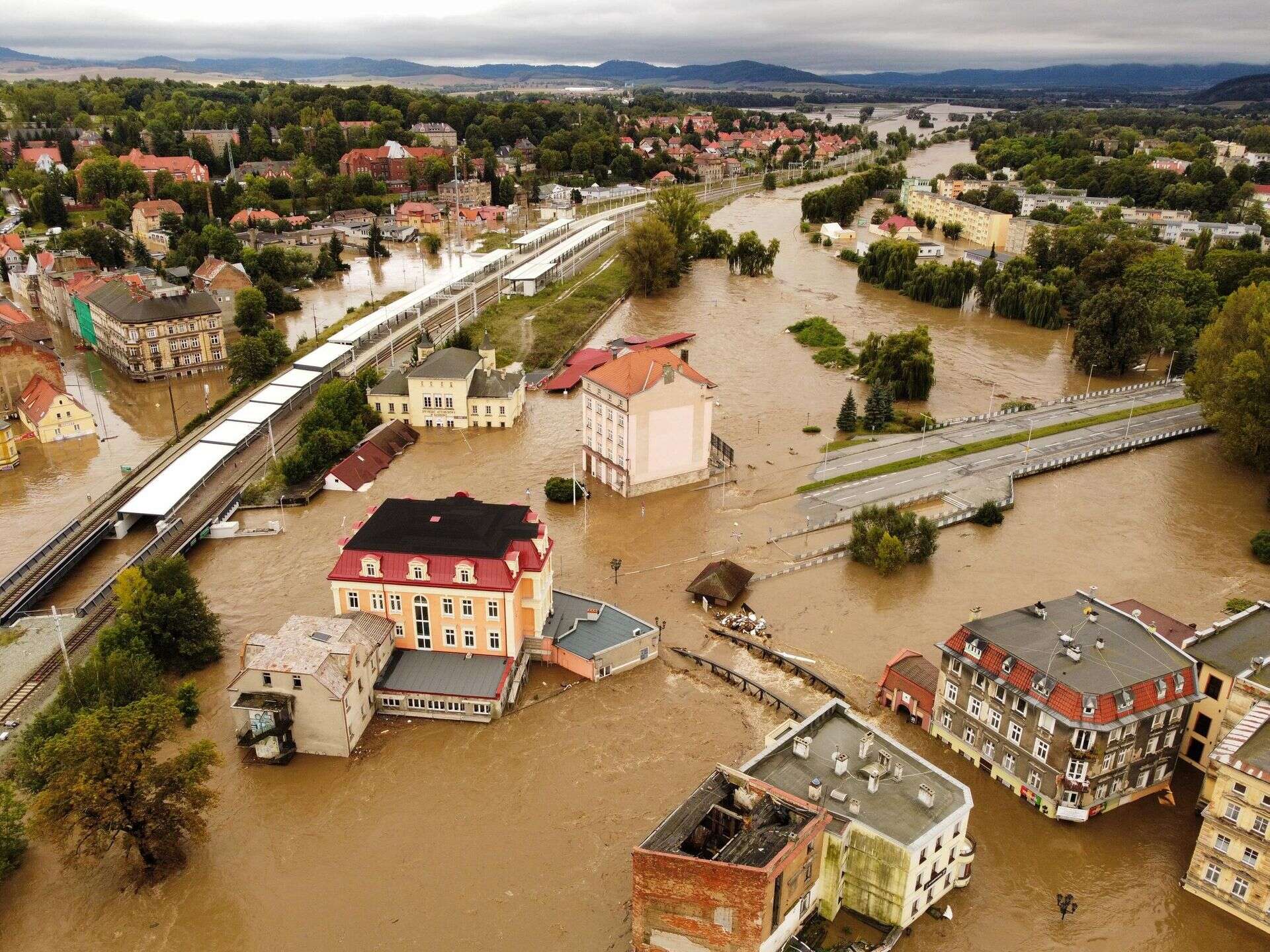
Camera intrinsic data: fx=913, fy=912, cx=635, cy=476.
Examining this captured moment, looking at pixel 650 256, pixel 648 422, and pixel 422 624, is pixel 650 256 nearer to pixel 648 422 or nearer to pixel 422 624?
pixel 648 422

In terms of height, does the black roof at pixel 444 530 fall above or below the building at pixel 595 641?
above

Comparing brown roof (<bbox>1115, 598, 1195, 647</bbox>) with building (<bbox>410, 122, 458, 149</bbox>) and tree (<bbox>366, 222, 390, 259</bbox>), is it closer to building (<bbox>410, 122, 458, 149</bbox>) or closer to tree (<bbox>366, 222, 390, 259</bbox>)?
tree (<bbox>366, 222, 390, 259</bbox>)

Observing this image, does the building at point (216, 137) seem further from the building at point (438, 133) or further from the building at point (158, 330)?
the building at point (158, 330)

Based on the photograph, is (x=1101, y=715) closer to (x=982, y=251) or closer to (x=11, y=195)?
(x=982, y=251)

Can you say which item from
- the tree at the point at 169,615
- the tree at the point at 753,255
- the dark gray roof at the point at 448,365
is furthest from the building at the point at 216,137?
the tree at the point at 169,615

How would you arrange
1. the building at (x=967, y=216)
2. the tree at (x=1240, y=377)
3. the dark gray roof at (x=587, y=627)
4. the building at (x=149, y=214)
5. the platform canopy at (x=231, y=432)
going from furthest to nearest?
the building at (x=967, y=216), the building at (x=149, y=214), the platform canopy at (x=231, y=432), the tree at (x=1240, y=377), the dark gray roof at (x=587, y=627)

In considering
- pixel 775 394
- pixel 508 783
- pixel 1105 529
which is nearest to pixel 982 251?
pixel 775 394

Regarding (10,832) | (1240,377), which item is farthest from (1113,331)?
(10,832)

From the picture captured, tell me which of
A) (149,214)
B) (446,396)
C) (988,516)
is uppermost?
(149,214)
